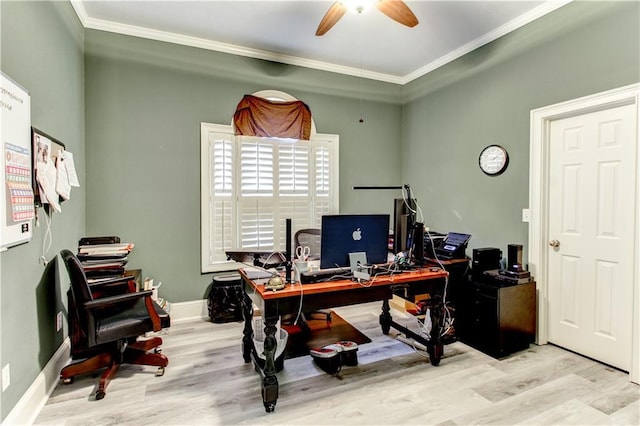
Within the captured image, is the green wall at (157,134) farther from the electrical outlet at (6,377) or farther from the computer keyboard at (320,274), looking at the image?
the computer keyboard at (320,274)

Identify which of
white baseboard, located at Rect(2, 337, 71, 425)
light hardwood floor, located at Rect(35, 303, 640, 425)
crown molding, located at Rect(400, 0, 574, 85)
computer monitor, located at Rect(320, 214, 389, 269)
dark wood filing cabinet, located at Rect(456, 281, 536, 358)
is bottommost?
light hardwood floor, located at Rect(35, 303, 640, 425)

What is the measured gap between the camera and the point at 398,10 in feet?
7.91

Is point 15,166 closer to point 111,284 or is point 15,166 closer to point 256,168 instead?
point 111,284

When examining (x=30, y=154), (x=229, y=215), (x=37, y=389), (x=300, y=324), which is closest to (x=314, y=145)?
(x=229, y=215)

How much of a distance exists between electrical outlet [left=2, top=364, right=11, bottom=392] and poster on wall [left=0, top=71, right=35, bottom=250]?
2.13ft

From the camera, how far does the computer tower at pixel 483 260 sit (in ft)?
10.4

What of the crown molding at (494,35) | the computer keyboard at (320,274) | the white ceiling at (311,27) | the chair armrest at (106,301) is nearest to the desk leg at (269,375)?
the computer keyboard at (320,274)

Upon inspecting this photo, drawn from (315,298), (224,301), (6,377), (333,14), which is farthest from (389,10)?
(6,377)

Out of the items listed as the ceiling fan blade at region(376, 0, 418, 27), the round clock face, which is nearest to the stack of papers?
the ceiling fan blade at region(376, 0, 418, 27)

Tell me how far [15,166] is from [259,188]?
2388mm

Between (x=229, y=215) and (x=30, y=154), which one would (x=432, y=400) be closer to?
(x=229, y=215)

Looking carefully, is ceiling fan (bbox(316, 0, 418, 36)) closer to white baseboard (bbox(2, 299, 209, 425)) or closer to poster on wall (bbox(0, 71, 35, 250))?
poster on wall (bbox(0, 71, 35, 250))

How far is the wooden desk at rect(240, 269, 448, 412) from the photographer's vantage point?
6.80 feet

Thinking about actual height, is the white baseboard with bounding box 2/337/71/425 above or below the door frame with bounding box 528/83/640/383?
below
